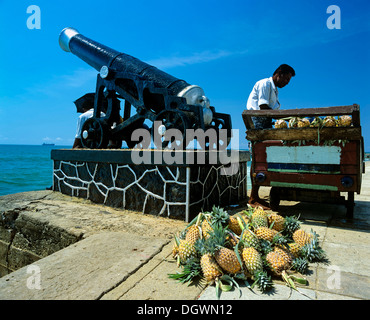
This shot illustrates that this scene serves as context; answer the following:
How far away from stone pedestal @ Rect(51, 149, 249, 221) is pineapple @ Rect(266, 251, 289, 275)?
1639mm

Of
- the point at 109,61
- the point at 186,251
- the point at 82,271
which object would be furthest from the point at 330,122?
the point at 109,61

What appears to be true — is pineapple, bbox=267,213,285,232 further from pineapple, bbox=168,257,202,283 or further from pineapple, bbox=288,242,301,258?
pineapple, bbox=168,257,202,283

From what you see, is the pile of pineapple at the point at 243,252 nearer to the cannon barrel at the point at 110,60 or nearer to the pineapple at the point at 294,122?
the pineapple at the point at 294,122

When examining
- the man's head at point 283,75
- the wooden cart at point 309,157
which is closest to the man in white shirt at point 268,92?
the man's head at point 283,75

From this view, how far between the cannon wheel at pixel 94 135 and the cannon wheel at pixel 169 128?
134cm

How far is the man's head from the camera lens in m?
4.04

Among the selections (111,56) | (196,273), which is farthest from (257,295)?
(111,56)

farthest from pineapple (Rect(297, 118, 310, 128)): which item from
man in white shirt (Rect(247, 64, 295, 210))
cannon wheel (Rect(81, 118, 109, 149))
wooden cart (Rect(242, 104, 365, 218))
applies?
cannon wheel (Rect(81, 118, 109, 149))

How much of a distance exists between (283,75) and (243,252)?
3.23 m

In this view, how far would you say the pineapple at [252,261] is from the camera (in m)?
1.63
